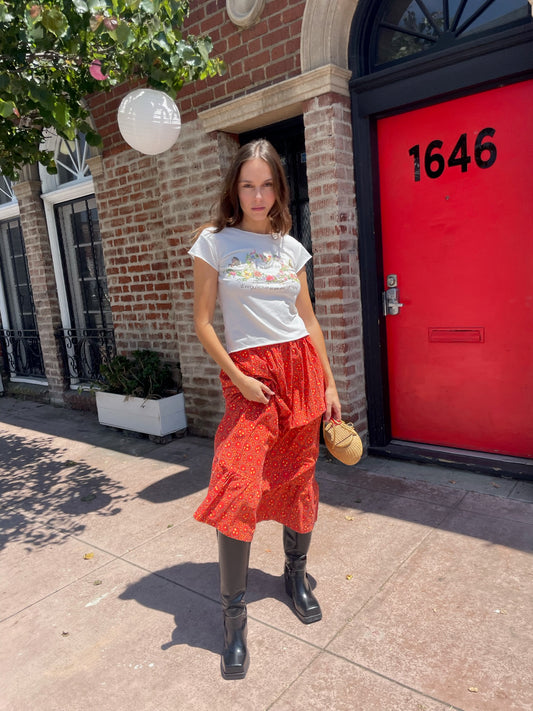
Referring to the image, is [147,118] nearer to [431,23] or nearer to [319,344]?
[431,23]

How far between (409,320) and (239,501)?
7.61 ft

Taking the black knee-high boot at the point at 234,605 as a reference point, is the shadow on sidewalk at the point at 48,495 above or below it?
below

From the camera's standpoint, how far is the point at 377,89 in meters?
3.77

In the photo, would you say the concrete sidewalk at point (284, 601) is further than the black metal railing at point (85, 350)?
No

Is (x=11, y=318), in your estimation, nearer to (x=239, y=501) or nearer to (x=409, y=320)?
(x=409, y=320)

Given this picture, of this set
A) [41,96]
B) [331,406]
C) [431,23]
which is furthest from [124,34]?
[331,406]

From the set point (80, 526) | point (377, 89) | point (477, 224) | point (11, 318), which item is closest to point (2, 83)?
point (377, 89)

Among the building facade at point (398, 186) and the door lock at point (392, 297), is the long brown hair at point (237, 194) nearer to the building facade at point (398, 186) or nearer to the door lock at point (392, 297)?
the building facade at point (398, 186)

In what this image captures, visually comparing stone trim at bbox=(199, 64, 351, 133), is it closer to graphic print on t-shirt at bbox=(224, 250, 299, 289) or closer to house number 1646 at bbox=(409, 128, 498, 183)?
house number 1646 at bbox=(409, 128, 498, 183)

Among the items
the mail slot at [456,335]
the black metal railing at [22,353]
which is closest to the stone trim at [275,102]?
the mail slot at [456,335]

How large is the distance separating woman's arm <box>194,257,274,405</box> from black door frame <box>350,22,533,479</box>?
2029 mm

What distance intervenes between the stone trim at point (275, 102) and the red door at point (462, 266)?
18.1 inches

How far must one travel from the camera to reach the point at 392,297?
4.00 m

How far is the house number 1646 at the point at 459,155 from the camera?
3461 mm
